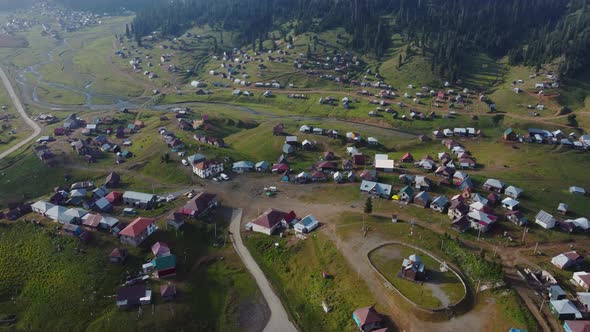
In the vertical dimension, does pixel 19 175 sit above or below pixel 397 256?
below

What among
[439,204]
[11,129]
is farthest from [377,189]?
[11,129]

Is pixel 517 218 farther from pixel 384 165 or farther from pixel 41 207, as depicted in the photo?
pixel 41 207

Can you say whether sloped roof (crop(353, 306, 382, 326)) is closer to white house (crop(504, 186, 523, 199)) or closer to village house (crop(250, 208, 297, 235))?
village house (crop(250, 208, 297, 235))

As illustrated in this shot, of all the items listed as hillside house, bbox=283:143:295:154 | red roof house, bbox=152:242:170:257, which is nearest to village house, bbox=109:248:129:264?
red roof house, bbox=152:242:170:257

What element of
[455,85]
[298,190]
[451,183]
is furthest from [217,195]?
[455,85]

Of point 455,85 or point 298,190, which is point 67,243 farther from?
point 455,85
